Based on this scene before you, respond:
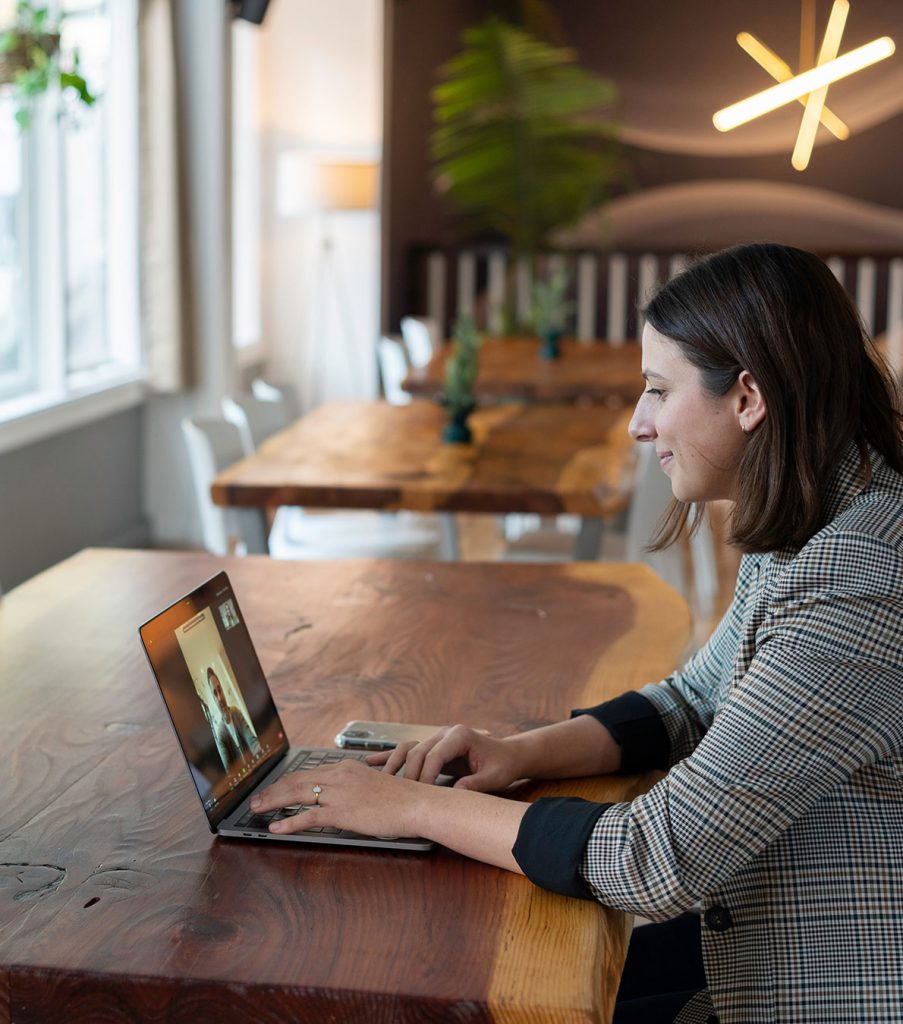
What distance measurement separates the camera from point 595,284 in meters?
8.95

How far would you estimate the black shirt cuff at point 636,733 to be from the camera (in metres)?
1.54

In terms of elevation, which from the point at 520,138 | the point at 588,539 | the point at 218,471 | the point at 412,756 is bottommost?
the point at 588,539

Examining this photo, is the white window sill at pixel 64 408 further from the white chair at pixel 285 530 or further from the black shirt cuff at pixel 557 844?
the black shirt cuff at pixel 557 844

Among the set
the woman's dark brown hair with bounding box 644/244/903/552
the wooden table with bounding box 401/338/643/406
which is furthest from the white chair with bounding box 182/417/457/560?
the woman's dark brown hair with bounding box 644/244/903/552

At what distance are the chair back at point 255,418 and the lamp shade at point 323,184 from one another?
3.42m

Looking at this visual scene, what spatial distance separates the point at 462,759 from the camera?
144 cm

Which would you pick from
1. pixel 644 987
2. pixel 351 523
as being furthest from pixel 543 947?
pixel 351 523

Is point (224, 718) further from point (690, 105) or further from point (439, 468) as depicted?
point (690, 105)

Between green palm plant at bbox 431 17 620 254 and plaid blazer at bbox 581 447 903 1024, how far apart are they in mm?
6553

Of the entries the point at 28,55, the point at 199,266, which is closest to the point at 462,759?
the point at 28,55

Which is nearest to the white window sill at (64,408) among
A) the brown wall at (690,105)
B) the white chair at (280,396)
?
the white chair at (280,396)

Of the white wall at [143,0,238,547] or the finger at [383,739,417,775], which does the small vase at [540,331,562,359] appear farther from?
the finger at [383,739,417,775]

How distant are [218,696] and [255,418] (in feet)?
8.77

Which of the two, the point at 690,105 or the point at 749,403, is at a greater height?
the point at 690,105
